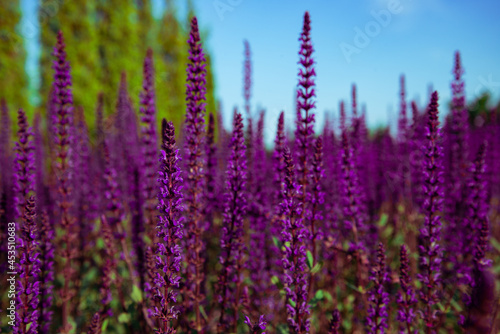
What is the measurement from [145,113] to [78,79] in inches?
664

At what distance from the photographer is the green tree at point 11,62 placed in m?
18.5

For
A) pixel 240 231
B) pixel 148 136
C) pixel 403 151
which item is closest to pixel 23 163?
pixel 148 136

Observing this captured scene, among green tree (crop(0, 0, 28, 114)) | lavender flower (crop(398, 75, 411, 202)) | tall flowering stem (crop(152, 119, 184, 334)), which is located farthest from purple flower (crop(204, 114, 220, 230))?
green tree (crop(0, 0, 28, 114))

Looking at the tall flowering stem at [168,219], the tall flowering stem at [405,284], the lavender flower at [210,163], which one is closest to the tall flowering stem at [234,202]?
the lavender flower at [210,163]

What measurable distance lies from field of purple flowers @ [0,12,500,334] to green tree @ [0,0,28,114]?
15921 mm

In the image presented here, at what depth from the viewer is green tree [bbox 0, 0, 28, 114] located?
727 inches

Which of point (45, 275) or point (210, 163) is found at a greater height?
point (210, 163)

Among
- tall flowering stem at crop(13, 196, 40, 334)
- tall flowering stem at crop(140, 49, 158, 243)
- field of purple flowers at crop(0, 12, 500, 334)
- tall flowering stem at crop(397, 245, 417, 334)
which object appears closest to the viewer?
tall flowering stem at crop(13, 196, 40, 334)

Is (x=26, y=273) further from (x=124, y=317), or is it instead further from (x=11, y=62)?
(x=11, y=62)

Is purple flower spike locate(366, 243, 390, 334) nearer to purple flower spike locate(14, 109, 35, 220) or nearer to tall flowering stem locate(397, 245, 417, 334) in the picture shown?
tall flowering stem locate(397, 245, 417, 334)

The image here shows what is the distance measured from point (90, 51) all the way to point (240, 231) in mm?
19337

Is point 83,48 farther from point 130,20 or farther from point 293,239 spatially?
point 293,239

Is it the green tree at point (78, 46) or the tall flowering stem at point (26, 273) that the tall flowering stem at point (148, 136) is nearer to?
the tall flowering stem at point (26, 273)

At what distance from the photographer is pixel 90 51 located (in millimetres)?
19328
